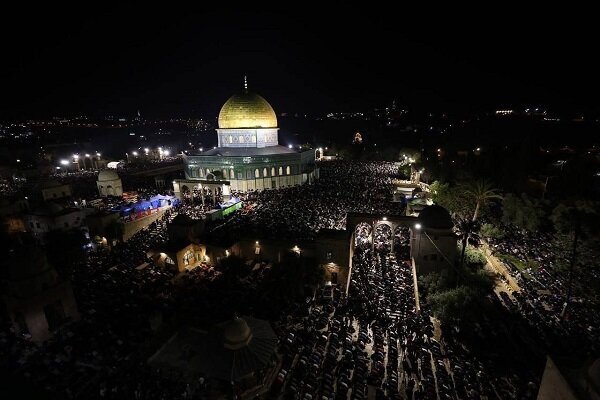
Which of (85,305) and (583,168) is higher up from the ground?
(583,168)

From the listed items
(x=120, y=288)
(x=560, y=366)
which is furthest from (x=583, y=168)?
(x=120, y=288)

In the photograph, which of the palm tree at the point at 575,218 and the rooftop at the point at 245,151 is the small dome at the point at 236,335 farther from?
the rooftop at the point at 245,151

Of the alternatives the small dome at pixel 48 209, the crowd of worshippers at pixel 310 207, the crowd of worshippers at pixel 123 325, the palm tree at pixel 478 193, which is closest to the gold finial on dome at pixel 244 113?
the crowd of worshippers at pixel 310 207

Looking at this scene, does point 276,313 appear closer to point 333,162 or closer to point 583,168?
point 583,168

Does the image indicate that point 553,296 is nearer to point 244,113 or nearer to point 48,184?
point 244,113

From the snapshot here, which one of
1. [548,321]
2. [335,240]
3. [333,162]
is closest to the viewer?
[548,321]

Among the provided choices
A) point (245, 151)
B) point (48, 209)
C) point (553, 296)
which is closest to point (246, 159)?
point (245, 151)
